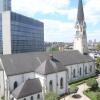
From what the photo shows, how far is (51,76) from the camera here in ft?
145

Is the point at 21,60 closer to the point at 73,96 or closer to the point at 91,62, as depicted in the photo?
the point at 73,96

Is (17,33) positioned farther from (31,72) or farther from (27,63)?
(31,72)

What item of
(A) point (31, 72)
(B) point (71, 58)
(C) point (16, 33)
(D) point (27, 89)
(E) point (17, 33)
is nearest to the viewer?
(D) point (27, 89)

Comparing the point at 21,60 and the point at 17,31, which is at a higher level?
the point at 17,31

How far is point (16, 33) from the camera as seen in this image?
12144 centimetres

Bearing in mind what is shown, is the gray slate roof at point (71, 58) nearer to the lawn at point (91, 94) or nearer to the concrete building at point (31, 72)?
the concrete building at point (31, 72)

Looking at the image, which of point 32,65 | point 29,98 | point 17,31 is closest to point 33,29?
point 17,31

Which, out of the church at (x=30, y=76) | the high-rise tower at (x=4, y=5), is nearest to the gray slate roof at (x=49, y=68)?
the church at (x=30, y=76)

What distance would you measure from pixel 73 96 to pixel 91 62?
28609mm

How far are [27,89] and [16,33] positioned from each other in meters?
86.9

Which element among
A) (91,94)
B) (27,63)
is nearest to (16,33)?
(27,63)

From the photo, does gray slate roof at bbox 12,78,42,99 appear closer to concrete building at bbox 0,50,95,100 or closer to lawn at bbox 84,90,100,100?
concrete building at bbox 0,50,95,100

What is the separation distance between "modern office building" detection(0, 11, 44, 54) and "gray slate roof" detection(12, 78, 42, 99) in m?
78.8

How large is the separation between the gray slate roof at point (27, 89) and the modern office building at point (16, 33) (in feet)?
259
